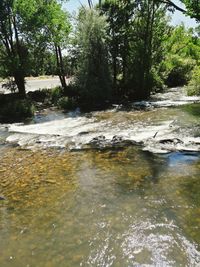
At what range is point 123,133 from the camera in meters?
15.5

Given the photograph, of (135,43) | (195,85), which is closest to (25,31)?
(135,43)


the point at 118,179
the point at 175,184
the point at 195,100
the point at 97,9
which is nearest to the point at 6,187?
the point at 118,179

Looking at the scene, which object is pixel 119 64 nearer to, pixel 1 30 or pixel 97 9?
pixel 97 9

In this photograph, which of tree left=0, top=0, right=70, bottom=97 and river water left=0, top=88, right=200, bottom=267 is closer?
river water left=0, top=88, right=200, bottom=267

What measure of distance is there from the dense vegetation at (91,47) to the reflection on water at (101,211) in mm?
13249

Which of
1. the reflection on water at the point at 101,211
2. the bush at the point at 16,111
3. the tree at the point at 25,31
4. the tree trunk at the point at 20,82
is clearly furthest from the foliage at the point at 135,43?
the reflection on water at the point at 101,211

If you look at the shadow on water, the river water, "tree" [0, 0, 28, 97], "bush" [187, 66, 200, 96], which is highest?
"tree" [0, 0, 28, 97]

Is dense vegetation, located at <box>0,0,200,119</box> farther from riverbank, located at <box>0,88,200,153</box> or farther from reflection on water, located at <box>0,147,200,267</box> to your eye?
reflection on water, located at <box>0,147,200,267</box>

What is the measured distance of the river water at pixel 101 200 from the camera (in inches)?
255

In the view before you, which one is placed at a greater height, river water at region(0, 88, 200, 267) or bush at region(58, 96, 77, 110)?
river water at region(0, 88, 200, 267)

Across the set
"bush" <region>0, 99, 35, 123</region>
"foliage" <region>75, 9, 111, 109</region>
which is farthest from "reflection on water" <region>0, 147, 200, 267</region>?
"foliage" <region>75, 9, 111, 109</region>

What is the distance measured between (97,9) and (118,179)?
1928 centimetres

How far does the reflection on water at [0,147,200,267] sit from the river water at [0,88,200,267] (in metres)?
0.02

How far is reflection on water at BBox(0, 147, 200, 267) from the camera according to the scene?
21.1 feet
